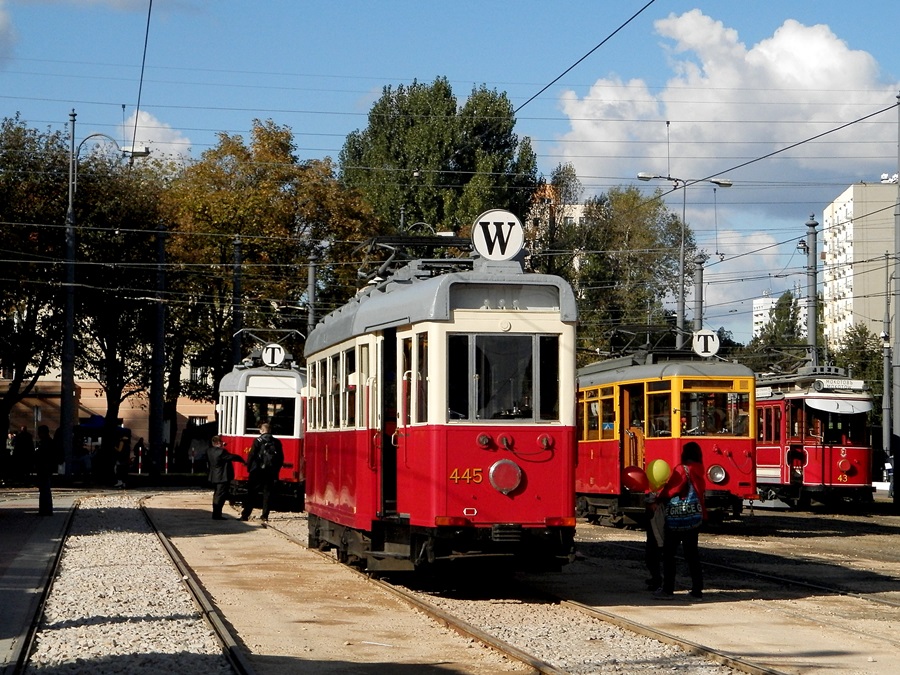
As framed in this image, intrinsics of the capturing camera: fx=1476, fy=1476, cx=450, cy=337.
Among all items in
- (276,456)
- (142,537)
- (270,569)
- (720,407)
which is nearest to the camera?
(270,569)

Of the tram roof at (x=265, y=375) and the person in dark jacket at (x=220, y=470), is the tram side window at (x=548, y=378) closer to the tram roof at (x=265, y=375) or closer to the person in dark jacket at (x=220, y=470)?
the person in dark jacket at (x=220, y=470)

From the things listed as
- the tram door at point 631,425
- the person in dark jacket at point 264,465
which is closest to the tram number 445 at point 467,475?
the tram door at point 631,425

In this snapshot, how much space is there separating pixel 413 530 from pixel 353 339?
2.67m

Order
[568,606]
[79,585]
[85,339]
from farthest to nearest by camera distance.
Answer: [85,339], [79,585], [568,606]

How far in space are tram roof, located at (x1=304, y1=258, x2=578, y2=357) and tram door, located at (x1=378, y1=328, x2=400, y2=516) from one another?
248 millimetres

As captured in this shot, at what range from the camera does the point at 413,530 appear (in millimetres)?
14000

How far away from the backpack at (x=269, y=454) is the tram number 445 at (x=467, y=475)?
13307 millimetres

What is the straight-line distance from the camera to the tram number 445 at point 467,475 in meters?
13.5

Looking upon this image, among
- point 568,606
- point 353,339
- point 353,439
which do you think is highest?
point 353,339

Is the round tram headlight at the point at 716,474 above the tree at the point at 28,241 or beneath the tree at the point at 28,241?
beneath

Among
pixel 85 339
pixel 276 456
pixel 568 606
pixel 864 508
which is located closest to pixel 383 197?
pixel 85 339

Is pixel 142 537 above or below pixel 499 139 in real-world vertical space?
below

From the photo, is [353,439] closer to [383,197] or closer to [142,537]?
[142,537]

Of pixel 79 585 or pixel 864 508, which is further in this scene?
pixel 864 508
